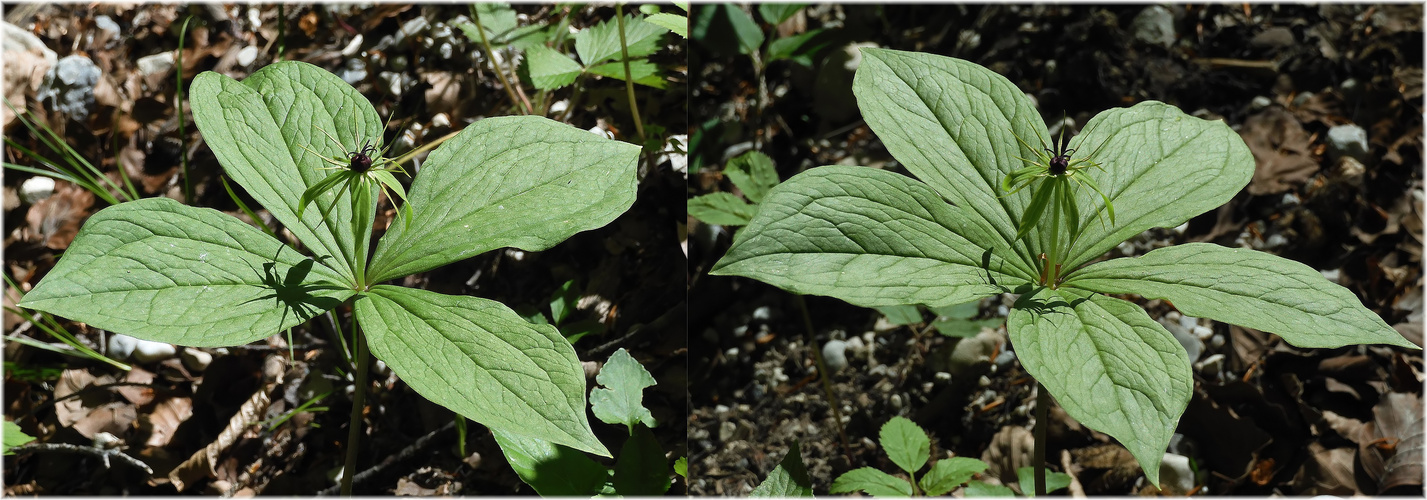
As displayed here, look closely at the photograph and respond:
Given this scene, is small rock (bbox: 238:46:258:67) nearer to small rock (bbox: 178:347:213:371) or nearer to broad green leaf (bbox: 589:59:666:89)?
small rock (bbox: 178:347:213:371)

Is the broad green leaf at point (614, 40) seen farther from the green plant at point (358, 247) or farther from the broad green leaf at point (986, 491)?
the broad green leaf at point (986, 491)

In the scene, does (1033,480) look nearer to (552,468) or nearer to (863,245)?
(863,245)

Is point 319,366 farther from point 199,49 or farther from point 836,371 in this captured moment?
point 836,371

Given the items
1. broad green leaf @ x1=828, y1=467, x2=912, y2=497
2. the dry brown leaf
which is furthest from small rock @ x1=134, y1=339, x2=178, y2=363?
the dry brown leaf

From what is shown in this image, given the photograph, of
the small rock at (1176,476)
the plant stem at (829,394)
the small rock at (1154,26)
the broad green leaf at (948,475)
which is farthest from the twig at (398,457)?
the small rock at (1154,26)

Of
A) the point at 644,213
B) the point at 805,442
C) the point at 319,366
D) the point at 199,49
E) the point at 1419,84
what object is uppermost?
the point at 199,49

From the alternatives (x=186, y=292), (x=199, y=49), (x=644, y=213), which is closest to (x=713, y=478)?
(x=644, y=213)
